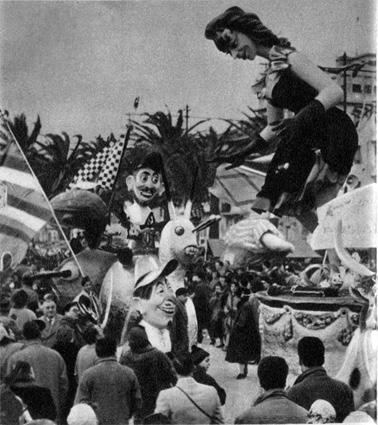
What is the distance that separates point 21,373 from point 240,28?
3.51 metres

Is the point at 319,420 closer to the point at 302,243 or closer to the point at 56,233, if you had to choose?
the point at 302,243

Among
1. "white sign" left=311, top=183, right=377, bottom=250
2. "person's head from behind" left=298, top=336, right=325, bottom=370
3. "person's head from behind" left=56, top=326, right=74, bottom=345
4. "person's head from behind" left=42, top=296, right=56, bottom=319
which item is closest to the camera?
"person's head from behind" left=298, top=336, right=325, bottom=370

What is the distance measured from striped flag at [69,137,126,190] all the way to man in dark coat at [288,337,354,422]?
7.50 ft

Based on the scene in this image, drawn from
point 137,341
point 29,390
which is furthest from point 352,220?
point 29,390

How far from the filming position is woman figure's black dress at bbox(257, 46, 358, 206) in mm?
8195

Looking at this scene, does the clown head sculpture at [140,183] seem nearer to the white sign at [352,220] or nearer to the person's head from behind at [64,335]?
the person's head from behind at [64,335]

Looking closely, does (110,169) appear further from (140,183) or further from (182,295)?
(182,295)

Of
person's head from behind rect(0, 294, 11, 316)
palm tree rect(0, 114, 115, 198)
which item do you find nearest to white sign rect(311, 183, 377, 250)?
palm tree rect(0, 114, 115, 198)

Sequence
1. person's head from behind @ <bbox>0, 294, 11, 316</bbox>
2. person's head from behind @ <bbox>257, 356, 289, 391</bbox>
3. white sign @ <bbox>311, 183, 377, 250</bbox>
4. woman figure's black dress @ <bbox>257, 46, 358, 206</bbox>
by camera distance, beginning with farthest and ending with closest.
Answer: white sign @ <bbox>311, 183, 377, 250</bbox> → woman figure's black dress @ <bbox>257, 46, 358, 206</bbox> → person's head from behind @ <bbox>0, 294, 11, 316</bbox> → person's head from behind @ <bbox>257, 356, 289, 391</bbox>

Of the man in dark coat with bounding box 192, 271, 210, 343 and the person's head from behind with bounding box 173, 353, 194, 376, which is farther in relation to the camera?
the man in dark coat with bounding box 192, 271, 210, 343

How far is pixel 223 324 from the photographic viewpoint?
26.4 ft

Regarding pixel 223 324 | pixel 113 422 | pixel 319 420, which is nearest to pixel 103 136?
pixel 223 324

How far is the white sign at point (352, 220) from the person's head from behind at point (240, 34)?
4.92ft

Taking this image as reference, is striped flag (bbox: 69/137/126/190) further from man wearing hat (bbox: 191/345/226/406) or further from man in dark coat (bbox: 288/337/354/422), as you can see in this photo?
man in dark coat (bbox: 288/337/354/422)
